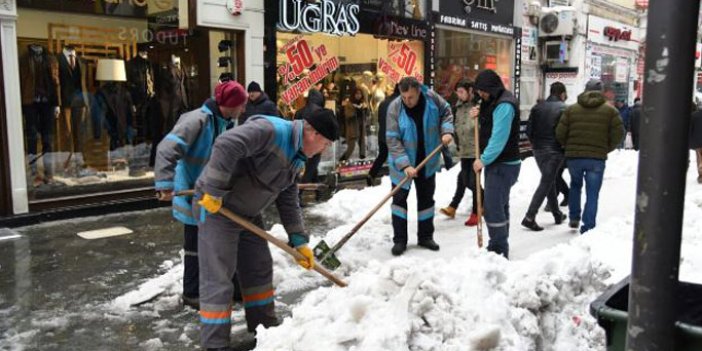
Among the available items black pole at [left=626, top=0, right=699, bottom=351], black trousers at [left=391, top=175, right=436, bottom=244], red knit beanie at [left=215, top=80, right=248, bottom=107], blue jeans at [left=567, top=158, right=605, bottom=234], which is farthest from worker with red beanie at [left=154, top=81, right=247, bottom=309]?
blue jeans at [left=567, top=158, right=605, bottom=234]

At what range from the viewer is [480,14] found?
16.2 m

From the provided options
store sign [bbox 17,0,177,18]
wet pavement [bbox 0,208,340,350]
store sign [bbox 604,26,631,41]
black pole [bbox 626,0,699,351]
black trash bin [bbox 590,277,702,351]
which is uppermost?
store sign [bbox 604,26,631,41]

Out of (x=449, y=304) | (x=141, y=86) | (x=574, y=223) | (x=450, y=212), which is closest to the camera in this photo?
(x=449, y=304)

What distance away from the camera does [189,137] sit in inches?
193

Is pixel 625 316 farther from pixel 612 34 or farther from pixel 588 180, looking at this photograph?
pixel 612 34

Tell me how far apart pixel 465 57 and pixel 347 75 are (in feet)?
13.6

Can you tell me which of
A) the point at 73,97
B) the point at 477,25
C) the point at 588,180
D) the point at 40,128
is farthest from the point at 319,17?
the point at 588,180

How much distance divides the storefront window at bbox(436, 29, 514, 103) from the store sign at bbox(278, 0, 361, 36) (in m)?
3.26

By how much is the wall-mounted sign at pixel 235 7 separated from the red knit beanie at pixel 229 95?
5.89 meters

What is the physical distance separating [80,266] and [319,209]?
3.71 metres

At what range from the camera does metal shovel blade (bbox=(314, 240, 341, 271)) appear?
520 centimetres

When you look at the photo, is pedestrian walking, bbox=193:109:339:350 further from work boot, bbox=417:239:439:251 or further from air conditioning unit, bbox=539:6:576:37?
air conditioning unit, bbox=539:6:576:37

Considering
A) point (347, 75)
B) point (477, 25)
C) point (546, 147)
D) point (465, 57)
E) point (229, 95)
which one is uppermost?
point (477, 25)

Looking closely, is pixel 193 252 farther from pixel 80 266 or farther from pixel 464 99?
pixel 464 99
